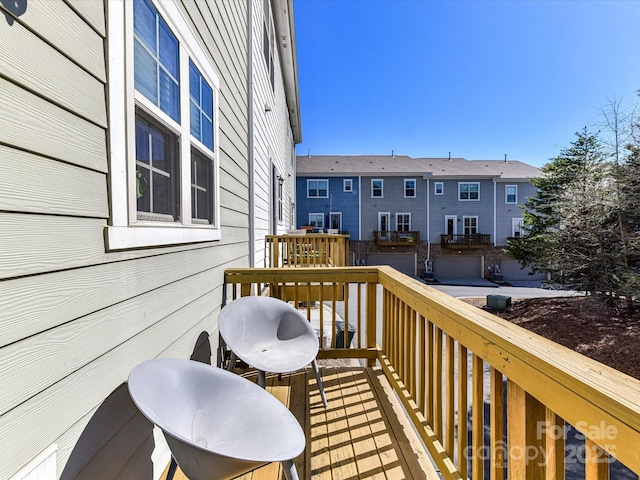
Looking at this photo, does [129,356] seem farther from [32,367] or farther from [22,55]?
[22,55]

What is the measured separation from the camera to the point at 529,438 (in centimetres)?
99

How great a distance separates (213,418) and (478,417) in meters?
1.12

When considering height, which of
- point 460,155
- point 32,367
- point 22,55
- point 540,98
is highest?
point 540,98

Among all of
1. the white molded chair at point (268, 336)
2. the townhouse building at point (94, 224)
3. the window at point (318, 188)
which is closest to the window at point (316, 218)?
the window at point (318, 188)

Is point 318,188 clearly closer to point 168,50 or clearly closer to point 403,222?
point 403,222

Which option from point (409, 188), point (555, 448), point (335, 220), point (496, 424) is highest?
point (409, 188)

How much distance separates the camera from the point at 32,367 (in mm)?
876

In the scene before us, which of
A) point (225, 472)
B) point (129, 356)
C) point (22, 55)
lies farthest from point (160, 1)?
point (225, 472)

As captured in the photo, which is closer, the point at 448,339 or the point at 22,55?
the point at 22,55

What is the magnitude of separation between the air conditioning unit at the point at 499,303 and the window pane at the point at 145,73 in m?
14.7

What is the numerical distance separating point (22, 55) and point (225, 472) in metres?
1.37

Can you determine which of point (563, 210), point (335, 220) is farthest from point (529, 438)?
point (335, 220)

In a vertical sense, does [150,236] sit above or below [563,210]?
below

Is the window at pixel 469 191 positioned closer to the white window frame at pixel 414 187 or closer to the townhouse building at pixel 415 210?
the townhouse building at pixel 415 210
